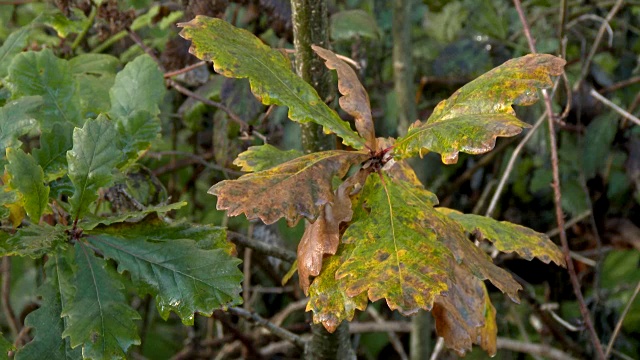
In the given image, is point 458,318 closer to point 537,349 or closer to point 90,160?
point 90,160

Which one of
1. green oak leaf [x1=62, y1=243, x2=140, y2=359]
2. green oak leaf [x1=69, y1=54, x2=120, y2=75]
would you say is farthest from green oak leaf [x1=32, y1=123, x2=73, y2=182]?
green oak leaf [x1=69, y1=54, x2=120, y2=75]

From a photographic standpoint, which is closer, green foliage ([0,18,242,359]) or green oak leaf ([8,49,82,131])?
green foliage ([0,18,242,359])

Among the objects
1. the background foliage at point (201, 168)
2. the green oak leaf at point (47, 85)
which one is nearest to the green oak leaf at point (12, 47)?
the background foliage at point (201, 168)

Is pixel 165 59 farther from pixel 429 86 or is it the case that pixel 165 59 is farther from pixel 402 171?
pixel 429 86

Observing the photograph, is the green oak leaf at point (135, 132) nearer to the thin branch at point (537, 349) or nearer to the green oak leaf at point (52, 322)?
the green oak leaf at point (52, 322)

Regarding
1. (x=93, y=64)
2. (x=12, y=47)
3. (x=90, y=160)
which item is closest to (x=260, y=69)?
(x=90, y=160)

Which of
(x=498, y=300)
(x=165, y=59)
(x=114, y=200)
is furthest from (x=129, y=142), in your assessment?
(x=498, y=300)

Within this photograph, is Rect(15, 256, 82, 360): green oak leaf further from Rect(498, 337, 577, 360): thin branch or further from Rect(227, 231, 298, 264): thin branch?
Rect(498, 337, 577, 360): thin branch
